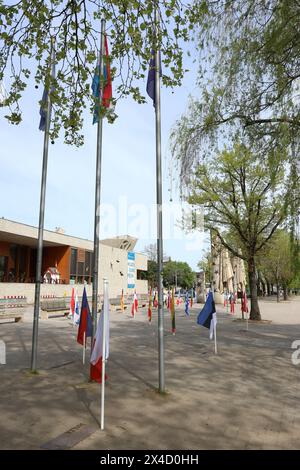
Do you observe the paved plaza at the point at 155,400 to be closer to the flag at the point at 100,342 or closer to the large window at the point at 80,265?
the flag at the point at 100,342

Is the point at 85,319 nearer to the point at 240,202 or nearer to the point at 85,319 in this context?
the point at 85,319

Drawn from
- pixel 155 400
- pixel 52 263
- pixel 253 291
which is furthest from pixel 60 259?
pixel 155 400

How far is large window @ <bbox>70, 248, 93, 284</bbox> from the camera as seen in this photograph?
41.8 meters

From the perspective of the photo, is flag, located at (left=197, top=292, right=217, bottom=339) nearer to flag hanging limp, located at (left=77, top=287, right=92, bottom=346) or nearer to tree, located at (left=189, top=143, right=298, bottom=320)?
flag hanging limp, located at (left=77, top=287, right=92, bottom=346)

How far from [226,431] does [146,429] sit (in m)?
1.09

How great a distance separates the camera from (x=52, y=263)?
4138cm

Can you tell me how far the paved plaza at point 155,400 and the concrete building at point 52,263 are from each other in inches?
878

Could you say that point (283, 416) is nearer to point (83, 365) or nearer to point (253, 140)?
point (83, 365)

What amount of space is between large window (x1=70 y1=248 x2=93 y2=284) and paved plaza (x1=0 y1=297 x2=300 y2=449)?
30.1 metres

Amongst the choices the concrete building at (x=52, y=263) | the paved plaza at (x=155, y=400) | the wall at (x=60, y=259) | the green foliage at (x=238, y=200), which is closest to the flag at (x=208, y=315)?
the paved plaza at (x=155, y=400)

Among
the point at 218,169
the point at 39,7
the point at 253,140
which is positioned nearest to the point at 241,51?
the point at 253,140

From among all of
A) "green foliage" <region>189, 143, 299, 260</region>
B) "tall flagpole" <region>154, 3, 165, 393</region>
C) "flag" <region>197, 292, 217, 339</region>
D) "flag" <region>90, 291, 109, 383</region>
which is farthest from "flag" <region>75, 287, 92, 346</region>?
"green foliage" <region>189, 143, 299, 260</region>

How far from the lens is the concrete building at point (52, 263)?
32.9 m

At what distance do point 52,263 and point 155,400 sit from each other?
1435 inches
